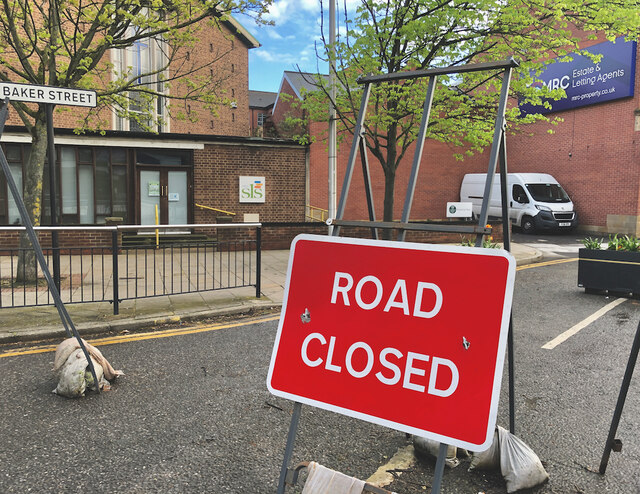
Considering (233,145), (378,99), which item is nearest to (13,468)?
(378,99)

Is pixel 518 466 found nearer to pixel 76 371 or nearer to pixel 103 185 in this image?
pixel 76 371

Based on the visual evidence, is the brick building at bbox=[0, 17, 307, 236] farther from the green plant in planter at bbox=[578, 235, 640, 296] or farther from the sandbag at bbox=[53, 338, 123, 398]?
the sandbag at bbox=[53, 338, 123, 398]

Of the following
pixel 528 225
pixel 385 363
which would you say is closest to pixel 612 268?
pixel 385 363

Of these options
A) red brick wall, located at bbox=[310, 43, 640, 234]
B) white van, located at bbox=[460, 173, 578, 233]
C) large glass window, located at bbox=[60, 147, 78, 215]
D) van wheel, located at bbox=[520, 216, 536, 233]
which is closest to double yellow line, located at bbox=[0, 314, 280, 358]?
large glass window, located at bbox=[60, 147, 78, 215]

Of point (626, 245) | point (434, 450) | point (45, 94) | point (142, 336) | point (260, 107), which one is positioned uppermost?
point (260, 107)

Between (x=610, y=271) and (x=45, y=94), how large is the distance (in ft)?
29.5

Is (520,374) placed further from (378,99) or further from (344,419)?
(378,99)

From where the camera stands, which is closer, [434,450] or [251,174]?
[434,450]

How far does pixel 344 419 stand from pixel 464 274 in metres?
1.94

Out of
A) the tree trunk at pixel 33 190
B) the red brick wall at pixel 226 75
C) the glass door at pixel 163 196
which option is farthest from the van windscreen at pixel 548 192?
the tree trunk at pixel 33 190

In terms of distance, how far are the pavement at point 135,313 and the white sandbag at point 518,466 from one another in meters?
4.89

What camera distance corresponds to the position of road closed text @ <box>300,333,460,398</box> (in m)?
2.22

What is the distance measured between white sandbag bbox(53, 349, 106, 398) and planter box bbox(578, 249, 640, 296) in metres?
8.25

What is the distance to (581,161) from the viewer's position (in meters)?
24.0
